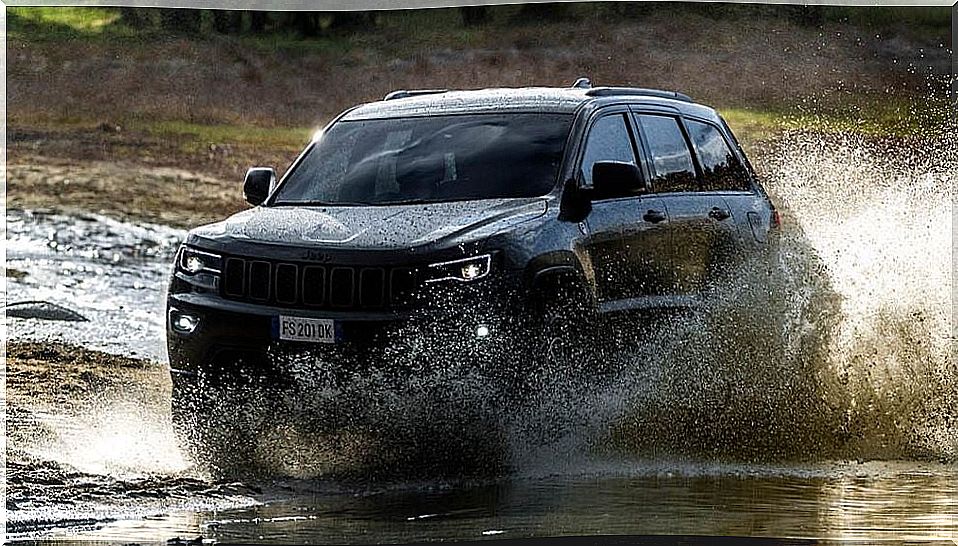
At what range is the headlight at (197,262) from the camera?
4.61m

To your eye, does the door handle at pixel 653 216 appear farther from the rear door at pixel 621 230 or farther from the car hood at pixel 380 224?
the car hood at pixel 380 224

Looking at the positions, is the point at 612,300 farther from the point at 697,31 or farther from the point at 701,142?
the point at 697,31

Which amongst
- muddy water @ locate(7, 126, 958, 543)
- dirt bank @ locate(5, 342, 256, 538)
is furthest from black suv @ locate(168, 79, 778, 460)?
dirt bank @ locate(5, 342, 256, 538)

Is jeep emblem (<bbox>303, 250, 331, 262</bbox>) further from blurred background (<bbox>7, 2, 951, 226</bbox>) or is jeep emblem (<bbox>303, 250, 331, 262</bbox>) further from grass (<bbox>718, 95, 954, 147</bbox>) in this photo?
grass (<bbox>718, 95, 954, 147</bbox>)

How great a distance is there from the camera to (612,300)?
4648 millimetres

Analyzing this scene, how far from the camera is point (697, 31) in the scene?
5.04m

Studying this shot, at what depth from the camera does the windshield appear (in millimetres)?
4691

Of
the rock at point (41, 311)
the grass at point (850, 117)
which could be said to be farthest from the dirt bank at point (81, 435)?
the grass at point (850, 117)

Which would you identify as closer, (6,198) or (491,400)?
(491,400)

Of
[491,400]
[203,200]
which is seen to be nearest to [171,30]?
[203,200]

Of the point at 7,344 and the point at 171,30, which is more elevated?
the point at 171,30

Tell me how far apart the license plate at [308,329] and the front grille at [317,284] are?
0.06 metres

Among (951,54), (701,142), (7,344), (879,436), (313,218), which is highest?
(951,54)

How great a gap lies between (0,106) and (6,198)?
40cm
